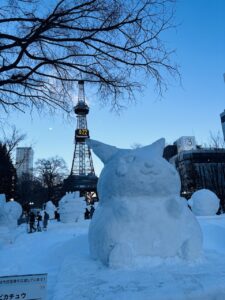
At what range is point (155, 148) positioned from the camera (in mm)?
4582

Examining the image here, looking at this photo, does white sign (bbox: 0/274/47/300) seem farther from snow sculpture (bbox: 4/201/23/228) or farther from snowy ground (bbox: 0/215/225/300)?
snow sculpture (bbox: 4/201/23/228)

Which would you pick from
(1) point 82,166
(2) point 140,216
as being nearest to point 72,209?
(2) point 140,216

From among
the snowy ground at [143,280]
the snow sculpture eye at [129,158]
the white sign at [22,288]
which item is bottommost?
the snowy ground at [143,280]

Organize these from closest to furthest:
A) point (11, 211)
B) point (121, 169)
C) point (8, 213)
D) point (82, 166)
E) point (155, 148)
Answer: point (121, 169) < point (155, 148) < point (8, 213) < point (11, 211) < point (82, 166)

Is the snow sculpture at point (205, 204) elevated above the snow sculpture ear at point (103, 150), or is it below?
below

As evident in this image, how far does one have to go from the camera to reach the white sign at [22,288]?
76.6 inches

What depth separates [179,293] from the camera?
8.55ft

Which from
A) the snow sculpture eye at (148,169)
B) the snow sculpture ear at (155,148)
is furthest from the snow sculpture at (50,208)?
the snow sculpture eye at (148,169)

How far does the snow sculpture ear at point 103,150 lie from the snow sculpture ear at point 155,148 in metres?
0.50

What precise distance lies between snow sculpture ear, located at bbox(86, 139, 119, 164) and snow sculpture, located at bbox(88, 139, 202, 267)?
282 mm

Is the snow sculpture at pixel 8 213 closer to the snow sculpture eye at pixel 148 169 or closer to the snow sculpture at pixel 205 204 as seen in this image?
the snow sculpture at pixel 205 204

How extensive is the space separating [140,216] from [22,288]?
2.16 m

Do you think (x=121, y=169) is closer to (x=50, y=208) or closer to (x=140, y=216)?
(x=140, y=216)

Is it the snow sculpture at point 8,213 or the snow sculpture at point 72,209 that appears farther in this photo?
the snow sculpture at point 72,209
